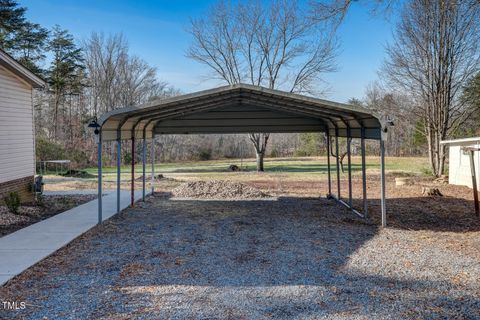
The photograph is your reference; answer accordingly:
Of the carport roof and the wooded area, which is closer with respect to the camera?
the carport roof

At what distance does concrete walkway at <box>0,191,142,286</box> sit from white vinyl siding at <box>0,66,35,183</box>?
182 cm

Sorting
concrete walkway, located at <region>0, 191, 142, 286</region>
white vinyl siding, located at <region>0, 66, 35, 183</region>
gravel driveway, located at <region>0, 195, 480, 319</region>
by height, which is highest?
white vinyl siding, located at <region>0, 66, 35, 183</region>

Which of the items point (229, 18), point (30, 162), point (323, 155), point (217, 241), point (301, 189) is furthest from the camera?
point (323, 155)

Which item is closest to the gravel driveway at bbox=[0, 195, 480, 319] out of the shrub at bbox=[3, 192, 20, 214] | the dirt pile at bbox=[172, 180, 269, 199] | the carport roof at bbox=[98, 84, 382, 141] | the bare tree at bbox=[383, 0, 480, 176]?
the carport roof at bbox=[98, 84, 382, 141]

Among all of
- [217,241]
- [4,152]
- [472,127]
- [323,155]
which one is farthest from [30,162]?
[323,155]

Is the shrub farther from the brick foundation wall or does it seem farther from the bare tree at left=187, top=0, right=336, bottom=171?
the bare tree at left=187, top=0, right=336, bottom=171

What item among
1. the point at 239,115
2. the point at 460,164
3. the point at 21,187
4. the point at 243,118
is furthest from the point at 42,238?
the point at 460,164

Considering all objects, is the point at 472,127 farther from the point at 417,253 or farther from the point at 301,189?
the point at 417,253

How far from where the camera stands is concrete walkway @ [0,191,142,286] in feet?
14.7

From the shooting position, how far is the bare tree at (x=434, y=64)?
15141 millimetres

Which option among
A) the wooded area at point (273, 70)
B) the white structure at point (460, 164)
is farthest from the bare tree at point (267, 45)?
the white structure at point (460, 164)

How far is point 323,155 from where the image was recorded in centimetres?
3067

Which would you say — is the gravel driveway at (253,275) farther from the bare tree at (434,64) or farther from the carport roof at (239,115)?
the bare tree at (434,64)

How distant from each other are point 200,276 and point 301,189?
9052mm
